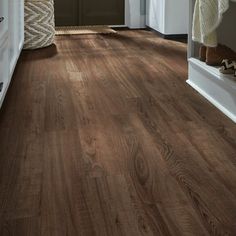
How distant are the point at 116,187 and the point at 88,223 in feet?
0.72

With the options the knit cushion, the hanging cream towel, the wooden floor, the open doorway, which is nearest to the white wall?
the open doorway

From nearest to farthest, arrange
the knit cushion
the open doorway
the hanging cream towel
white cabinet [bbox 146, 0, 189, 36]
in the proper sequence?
the hanging cream towel
the knit cushion
white cabinet [bbox 146, 0, 189, 36]
the open doorway

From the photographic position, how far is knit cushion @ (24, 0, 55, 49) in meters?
3.70

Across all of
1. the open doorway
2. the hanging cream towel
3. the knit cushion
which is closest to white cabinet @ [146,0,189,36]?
the open doorway

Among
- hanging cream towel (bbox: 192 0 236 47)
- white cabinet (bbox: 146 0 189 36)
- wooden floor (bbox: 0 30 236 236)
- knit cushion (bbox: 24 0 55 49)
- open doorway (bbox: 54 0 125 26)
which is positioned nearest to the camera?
wooden floor (bbox: 0 30 236 236)

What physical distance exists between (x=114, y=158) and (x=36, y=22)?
8.00 feet

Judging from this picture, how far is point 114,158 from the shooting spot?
1.57 m

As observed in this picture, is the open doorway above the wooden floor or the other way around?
above

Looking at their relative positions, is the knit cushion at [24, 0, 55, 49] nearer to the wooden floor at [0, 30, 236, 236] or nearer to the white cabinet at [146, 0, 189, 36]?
the wooden floor at [0, 30, 236, 236]

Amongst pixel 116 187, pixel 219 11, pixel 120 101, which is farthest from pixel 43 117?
pixel 219 11

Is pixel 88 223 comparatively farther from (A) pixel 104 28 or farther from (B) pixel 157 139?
(A) pixel 104 28

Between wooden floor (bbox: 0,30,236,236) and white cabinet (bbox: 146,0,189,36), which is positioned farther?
white cabinet (bbox: 146,0,189,36)

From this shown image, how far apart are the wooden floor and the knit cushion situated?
91 cm

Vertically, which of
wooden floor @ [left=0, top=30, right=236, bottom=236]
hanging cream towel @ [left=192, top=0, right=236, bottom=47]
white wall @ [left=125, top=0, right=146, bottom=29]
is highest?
hanging cream towel @ [left=192, top=0, right=236, bottom=47]
